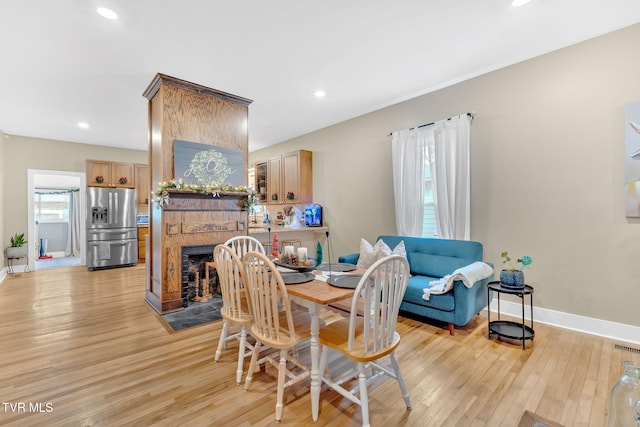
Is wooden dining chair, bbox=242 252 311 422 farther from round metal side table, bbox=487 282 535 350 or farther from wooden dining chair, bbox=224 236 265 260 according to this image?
round metal side table, bbox=487 282 535 350

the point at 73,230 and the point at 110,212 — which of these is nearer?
the point at 110,212

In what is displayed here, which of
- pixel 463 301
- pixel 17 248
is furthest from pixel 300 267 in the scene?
pixel 17 248

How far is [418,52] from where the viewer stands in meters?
3.07

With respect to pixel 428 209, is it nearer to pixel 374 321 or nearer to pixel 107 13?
pixel 374 321

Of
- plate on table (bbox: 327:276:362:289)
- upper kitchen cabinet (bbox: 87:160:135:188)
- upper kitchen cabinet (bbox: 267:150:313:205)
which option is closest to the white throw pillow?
plate on table (bbox: 327:276:362:289)

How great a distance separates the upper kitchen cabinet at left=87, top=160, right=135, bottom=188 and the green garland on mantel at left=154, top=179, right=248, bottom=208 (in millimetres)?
4280

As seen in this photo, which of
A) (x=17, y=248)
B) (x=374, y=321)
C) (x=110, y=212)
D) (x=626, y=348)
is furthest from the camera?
(x=110, y=212)

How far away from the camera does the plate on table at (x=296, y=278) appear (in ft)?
6.72

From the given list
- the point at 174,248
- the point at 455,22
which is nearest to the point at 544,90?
the point at 455,22

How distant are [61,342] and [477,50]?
209 inches

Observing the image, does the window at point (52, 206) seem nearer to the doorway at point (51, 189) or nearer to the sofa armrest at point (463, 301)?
the doorway at point (51, 189)

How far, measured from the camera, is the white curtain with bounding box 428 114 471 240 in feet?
11.9

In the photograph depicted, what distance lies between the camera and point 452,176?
3711 millimetres

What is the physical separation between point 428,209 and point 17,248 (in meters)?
7.89
